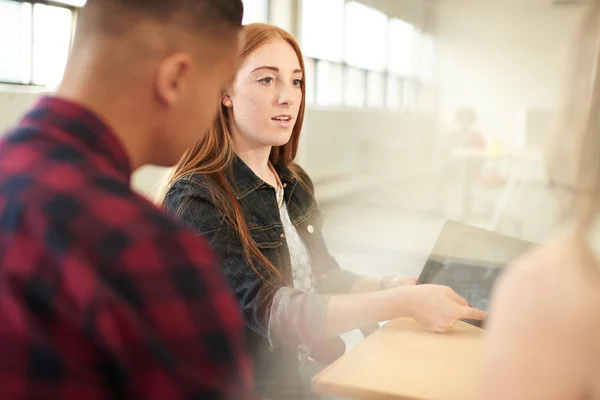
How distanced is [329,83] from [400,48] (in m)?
0.50

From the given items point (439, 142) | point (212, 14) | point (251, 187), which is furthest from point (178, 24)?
point (439, 142)

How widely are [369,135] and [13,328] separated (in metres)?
1.93

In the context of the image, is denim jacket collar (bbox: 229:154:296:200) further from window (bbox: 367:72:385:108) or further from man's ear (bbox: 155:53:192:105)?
window (bbox: 367:72:385:108)

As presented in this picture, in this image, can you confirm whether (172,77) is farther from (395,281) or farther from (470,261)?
(395,281)

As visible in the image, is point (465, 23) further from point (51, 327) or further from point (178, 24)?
point (51, 327)

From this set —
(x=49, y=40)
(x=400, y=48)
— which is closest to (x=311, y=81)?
(x=400, y=48)

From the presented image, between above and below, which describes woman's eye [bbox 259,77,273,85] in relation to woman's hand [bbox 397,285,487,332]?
above

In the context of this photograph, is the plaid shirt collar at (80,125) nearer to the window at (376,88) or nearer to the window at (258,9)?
the window at (376,88)

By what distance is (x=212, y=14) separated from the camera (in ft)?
1.79

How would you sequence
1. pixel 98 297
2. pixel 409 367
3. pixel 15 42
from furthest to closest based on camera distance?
pixel 15 42 < pixel 409 367 < pixel 98 297

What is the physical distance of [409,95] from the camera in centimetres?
187

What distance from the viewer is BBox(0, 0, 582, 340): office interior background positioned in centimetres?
172

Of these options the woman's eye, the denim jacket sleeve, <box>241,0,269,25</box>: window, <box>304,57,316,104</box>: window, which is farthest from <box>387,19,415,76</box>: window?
the denim jacket sleeve

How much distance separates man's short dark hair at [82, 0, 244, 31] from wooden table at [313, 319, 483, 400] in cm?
48
